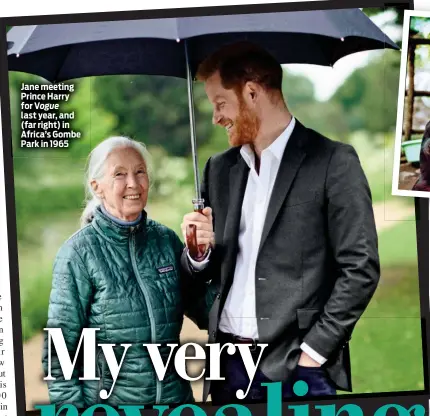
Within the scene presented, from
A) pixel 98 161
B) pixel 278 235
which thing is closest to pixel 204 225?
pixel 278 235

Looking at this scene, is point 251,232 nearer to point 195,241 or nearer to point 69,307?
point 195,241

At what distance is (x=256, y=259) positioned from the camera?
5688 millimetres

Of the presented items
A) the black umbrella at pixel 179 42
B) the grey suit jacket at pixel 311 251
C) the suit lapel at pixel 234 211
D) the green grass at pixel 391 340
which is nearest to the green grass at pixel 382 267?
the green grass at pixel 391 340

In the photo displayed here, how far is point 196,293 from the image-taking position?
5812mm

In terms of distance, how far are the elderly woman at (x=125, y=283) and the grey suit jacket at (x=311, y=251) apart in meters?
0.41

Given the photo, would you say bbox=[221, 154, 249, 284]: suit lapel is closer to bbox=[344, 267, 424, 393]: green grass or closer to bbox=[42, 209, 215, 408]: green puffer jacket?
bbox=[42, 209, 215, 408]: green puffer jacket

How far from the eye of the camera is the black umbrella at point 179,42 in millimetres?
5551

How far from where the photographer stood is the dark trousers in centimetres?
571

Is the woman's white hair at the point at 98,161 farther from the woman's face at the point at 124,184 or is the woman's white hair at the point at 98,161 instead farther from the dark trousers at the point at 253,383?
the dark trousers at the point at 253,383

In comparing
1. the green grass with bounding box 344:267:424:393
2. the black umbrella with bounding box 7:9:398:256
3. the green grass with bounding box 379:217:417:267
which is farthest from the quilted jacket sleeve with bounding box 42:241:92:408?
the green grass with bounding box 379:217:417:267

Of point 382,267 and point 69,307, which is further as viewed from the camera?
point 69,307

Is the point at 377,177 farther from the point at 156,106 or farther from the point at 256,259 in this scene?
the point at 156,106

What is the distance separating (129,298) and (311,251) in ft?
4.08

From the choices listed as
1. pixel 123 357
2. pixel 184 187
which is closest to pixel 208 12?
pixel 184 187
